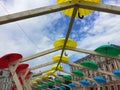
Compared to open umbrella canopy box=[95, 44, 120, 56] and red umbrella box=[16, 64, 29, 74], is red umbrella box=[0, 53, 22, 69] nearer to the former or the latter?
red umbrella box=[16, 64, 29, 74]

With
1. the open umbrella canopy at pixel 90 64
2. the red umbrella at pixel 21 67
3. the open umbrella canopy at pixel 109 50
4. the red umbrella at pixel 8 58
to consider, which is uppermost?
the open umbrella canopy at pixel 90 64

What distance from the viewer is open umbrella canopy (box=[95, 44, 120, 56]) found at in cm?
1119

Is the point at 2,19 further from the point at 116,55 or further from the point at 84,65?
the point at 84,65

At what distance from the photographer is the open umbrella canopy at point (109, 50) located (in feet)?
36.7

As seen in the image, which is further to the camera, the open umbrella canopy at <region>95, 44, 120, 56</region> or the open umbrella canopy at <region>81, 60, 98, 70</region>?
the open umbrella canopy at <region>81, 60, 98, 70</region>

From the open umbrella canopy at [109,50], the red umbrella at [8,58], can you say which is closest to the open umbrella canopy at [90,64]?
the open umbrella canopy at [109,50]

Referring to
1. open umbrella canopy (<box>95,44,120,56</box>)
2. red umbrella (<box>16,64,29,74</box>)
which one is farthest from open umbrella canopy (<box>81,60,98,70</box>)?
red umbrella (<box>16,64,29,74</box>)

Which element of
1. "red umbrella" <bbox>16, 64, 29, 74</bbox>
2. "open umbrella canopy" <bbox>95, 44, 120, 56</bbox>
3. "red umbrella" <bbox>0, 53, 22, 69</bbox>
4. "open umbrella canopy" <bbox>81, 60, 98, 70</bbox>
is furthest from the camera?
"open umbrella canopy" <bbox>81, 60, 98, 70</bbox>

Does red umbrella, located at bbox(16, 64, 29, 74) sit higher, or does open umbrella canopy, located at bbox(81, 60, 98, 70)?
open umbrella canopy, located at bbox(81, 60, 98, 70)

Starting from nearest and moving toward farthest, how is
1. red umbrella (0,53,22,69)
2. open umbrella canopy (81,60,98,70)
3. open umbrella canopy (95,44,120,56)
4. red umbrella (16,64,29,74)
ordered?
red umbrella (0,53,22,69) < open umbrella canopy (95,44,120,56) < red umbrella (16,64,29,74) < open umbrella canopy (81,60,98,70)

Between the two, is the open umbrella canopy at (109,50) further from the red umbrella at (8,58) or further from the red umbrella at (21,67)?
the red umbrella at (21,67)

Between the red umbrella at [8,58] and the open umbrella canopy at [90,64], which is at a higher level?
the open umbrella canopy at [90,64]

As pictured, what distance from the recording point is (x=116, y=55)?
12047 millimetres

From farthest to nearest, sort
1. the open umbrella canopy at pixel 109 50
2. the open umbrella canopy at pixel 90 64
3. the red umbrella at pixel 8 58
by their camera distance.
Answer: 1. the open umbrella canopy at pixel 90 64
2. the open umbrella canopy at pixel 109 50
3. the red umbrella at pixel 8 58
